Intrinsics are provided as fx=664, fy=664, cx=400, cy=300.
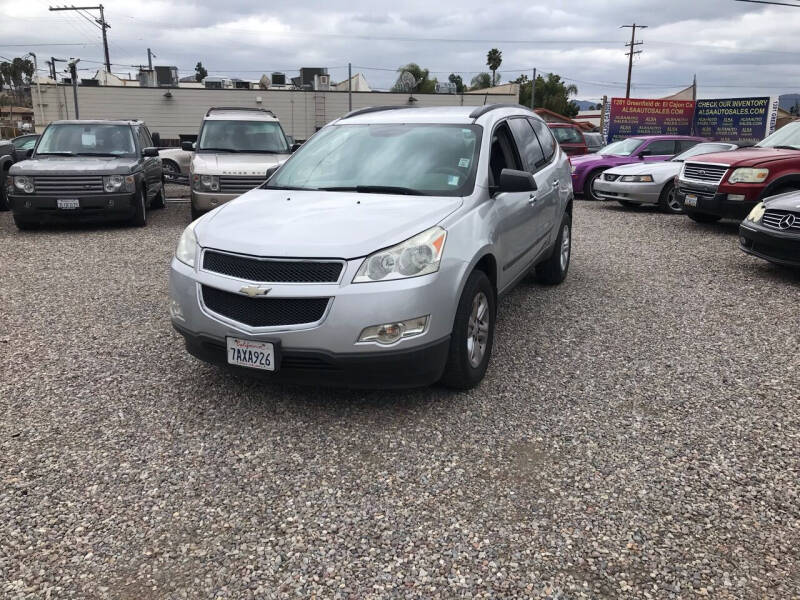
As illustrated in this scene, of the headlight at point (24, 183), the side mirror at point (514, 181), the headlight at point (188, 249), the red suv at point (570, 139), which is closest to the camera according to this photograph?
the headlight at point (188, 249)

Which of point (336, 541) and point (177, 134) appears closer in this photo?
point (336, 541)

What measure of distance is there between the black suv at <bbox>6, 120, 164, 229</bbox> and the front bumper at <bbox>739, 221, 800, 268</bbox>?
8.61 meters

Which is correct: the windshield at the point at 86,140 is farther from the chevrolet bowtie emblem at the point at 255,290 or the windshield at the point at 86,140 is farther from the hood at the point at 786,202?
the hood at the point at 786,202

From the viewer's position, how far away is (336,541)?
2.76 meters

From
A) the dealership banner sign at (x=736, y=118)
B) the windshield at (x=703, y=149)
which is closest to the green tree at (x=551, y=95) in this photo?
the dealership banner sign at (x=736, y=118)

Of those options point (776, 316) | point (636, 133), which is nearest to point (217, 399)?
point (776, 316)

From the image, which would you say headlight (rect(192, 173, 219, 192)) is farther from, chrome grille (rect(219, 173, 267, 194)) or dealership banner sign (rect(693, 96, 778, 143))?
dealership banner sign (rect(693, 96, 778, 143))

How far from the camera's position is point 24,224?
1043cm

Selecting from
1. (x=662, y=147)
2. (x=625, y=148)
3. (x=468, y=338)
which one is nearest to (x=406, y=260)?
(x=468, y=338)

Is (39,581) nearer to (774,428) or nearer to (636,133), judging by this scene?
(774,428)

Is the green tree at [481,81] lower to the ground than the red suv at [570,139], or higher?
higher

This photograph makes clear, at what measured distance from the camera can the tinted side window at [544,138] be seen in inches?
251

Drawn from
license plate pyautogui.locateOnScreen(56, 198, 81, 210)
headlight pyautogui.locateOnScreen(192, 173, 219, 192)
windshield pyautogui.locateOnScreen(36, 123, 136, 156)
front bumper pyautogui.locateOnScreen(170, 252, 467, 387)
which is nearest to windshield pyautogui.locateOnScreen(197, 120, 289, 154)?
windshield pyautogui.locateOnScreen(36, 123, 136, 156)

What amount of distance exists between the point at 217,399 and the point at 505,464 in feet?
5.98
